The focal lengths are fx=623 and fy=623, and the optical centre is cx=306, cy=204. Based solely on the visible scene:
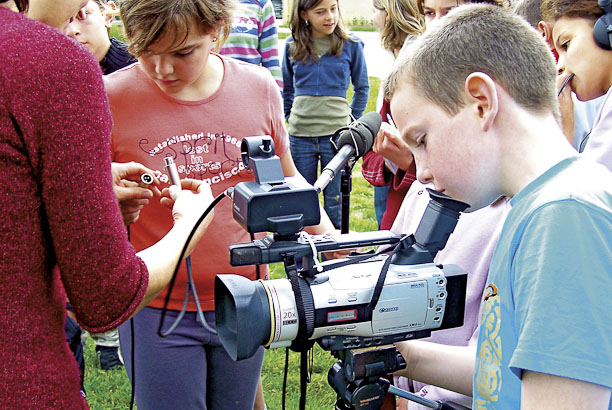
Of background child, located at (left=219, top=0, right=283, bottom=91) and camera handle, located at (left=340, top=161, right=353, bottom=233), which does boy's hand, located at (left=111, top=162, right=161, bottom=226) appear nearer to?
camera handle, located at (left=340, top=161, right=353, bottom=233)

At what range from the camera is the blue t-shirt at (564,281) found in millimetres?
878

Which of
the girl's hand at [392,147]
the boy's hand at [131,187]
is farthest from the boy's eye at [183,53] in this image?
the girl's hand at [392,147]

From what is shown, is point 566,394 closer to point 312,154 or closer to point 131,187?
point 131,187

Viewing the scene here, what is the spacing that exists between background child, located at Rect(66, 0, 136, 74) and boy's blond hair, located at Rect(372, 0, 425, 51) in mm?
1564

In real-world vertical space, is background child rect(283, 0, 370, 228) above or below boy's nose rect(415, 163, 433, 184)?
below

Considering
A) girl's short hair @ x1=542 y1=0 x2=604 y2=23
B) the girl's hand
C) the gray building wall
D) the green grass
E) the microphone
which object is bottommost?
the green grass

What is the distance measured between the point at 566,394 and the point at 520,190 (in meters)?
0.33

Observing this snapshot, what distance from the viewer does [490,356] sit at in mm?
1048

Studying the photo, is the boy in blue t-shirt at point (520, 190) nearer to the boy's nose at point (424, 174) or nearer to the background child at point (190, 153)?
the boy's nose at point (424, 174)

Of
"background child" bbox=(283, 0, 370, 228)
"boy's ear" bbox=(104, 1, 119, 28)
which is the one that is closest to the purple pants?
"boy's ear" bbox=(104, 1, 119, 28)

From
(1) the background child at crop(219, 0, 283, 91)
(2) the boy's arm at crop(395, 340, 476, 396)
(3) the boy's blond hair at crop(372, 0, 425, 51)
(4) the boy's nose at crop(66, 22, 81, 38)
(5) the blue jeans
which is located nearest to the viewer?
(2) the boy's arm at crop(395, 340, 476, 396)

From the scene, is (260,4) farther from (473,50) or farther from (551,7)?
(473,50)

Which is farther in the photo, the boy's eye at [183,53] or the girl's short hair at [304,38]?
the girl's short hair at [304,38]

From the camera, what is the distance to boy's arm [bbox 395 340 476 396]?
142cm
